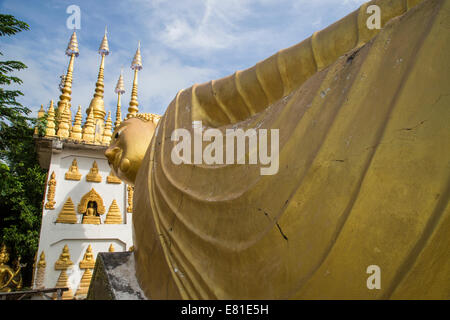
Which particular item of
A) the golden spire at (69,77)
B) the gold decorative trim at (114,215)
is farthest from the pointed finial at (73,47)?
the gold decorative trim at (114,215)

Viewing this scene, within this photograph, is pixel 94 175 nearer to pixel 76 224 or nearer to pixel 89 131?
pixel 89 131

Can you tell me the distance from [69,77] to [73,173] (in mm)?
2775

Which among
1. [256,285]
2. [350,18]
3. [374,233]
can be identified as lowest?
[256,285]

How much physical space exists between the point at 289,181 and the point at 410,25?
0.61 metres

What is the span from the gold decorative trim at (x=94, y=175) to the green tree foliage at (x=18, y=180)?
60.3 inches

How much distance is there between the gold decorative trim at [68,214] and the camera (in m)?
5.77

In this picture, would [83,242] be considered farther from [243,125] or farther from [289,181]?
[289,181]

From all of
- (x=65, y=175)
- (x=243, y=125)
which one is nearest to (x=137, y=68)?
(x=65, y=175)

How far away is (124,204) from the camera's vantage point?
21.3 ft

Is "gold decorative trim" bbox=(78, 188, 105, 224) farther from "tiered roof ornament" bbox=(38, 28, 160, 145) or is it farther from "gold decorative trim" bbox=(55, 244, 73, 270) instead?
"tiered roof ornament" bbox=(38, 28, 160, 145)

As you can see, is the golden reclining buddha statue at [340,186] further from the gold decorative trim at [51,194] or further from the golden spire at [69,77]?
the golden spire at [69,77]

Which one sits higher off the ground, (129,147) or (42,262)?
(129,147)

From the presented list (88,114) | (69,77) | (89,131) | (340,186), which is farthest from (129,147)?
(69,77)

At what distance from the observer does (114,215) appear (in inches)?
247
